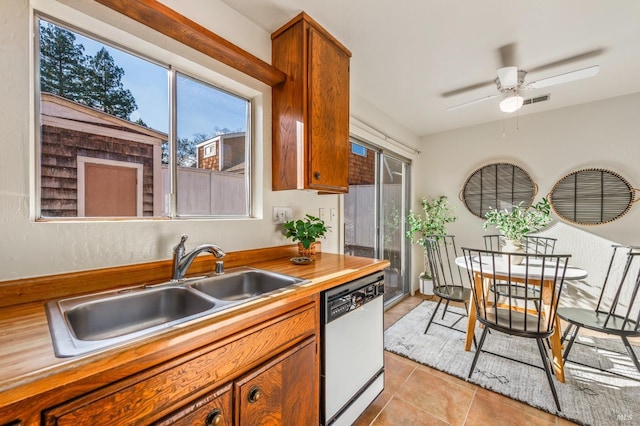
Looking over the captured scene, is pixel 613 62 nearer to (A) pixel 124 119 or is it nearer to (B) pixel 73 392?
(A) pixel 124 119

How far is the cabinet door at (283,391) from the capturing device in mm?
891

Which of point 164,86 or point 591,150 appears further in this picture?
point 591,150

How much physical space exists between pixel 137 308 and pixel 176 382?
49 centimetres

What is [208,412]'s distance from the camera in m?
0.79

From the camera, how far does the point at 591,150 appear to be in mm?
2818

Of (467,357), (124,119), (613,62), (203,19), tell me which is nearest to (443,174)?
(613,62)

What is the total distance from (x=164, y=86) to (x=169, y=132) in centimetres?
24

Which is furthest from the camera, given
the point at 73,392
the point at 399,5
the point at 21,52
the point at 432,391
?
the point at 432,391

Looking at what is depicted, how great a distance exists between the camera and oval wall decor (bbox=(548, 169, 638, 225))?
2.66 metres

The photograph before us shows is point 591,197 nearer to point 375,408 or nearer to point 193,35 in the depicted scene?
point 375,408

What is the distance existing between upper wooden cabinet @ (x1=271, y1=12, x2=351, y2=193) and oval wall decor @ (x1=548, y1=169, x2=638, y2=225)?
9.23 feet

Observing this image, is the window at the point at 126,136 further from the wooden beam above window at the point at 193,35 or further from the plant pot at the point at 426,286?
the plant pot at the point at 426,286

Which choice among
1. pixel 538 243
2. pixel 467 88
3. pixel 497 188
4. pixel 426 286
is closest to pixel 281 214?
pixel 467 88

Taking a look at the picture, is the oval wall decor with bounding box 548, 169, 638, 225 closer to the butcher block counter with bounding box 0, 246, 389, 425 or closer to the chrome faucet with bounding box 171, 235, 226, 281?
the butcher block counter with bounding box 0, 246, 389, 425
